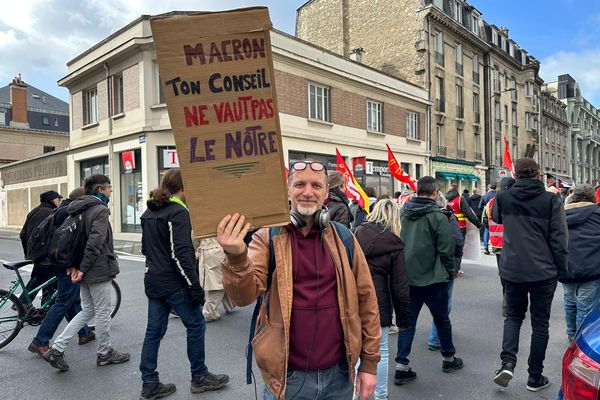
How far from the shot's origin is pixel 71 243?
14.7 ft

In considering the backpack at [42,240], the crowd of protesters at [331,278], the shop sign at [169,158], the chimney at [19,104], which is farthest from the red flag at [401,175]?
the chimney at [19,104]

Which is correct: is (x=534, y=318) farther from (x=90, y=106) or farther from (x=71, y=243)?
(x=90, y=106)

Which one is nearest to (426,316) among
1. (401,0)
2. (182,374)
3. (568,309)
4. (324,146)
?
(568,309)

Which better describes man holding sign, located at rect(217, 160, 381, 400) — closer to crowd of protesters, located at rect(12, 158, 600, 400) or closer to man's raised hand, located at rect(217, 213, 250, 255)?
crowd of protesters, located at rect(12, 158, 600, 400)

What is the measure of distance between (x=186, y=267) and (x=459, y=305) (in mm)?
4654

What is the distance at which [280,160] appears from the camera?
1806 mm

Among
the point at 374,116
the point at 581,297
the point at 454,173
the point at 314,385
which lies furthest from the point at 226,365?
the point at 454,173

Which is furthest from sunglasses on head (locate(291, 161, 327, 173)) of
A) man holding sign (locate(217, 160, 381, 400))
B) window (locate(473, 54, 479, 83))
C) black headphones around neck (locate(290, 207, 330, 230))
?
window (locate(473, 54, 479, 83))

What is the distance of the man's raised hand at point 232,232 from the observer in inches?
68.6

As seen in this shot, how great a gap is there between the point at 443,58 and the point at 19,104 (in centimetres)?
3636

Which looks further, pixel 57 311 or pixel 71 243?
pixel 57 311

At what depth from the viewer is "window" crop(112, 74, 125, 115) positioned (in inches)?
750

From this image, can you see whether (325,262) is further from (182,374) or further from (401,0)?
(401,0)

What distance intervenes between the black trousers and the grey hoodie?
13.0ft
